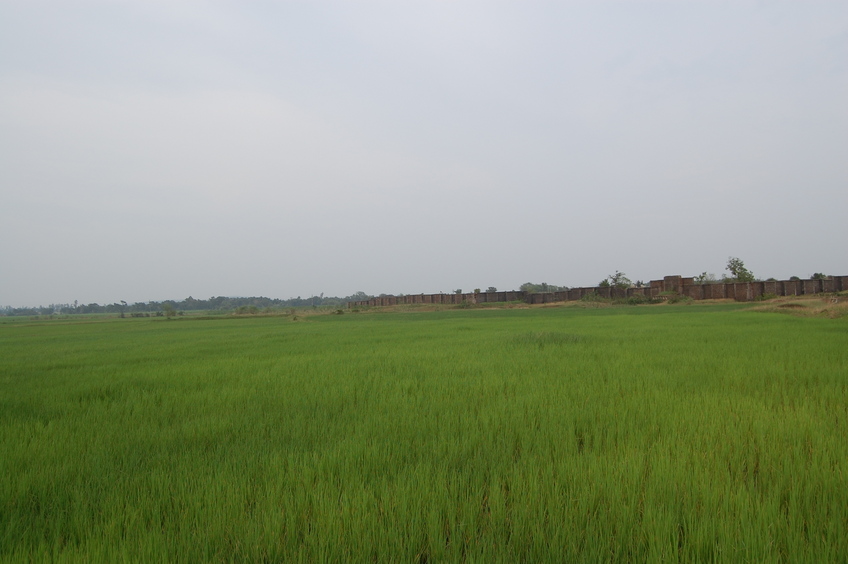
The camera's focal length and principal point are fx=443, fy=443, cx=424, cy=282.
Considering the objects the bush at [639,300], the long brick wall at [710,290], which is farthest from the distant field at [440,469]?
the long brick wall at [710,290]

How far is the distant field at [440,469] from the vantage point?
172cm

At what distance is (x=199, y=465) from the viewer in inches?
102

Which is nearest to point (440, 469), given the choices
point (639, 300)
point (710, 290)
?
point (639, 300)

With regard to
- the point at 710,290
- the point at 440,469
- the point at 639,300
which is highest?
the point at 710,290

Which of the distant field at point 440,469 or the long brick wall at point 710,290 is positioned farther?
the long brick wall at point 710,290

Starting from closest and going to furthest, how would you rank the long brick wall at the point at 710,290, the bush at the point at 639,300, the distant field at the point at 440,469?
the distant field at the point at 440,469 → the long brick wall at the point at 710,290 → the bush at the point at 639,300

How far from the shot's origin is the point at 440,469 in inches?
93.7

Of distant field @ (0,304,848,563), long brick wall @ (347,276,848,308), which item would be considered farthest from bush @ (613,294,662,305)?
distant field @ (0,304,848,563)

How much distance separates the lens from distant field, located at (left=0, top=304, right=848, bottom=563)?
1.72m

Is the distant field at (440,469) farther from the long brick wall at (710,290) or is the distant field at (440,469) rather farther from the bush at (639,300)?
the long brick wall at (710,290)

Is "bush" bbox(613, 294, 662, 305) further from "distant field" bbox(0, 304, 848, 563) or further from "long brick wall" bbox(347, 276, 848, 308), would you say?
"distant field" bbox(0, 304, 848, 563)

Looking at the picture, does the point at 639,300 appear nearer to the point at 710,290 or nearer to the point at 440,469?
the point at 710,290

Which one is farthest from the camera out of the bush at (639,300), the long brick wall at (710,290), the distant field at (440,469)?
the bush at (639,300)

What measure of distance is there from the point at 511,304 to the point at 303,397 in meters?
44.4
